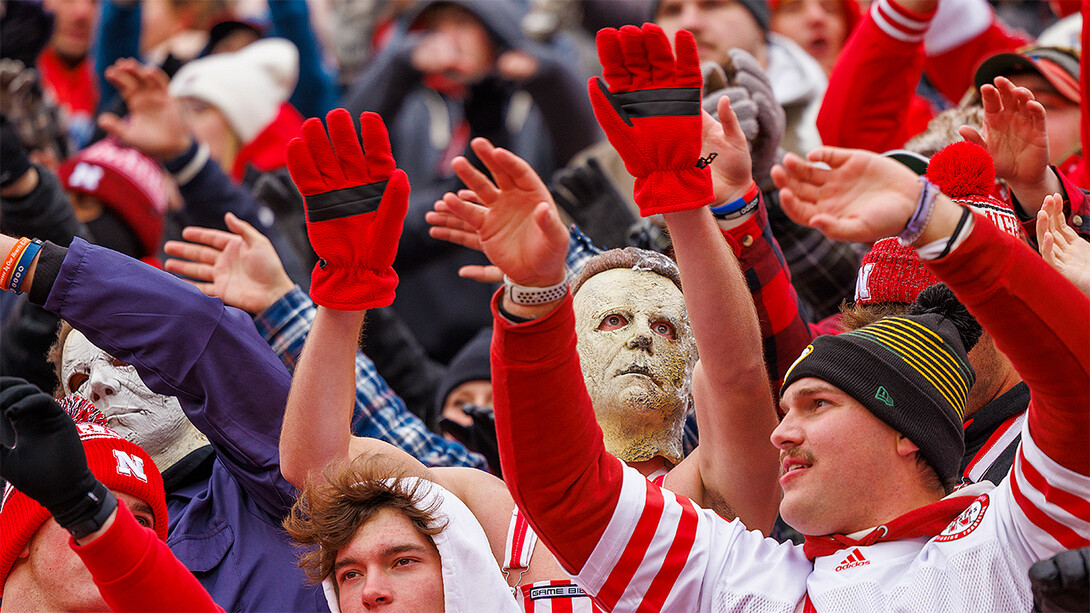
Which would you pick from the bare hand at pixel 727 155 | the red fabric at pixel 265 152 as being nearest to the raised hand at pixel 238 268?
the bare hand at pixel 727 155

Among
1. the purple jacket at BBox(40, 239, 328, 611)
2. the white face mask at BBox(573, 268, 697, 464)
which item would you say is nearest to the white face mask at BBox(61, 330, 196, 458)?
the purple jacket at BBox(40, 239, 328, 611)

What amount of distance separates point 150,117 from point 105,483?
2.62 metres

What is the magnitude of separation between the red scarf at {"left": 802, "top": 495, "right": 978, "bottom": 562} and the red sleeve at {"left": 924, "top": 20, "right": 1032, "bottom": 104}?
10.2 feet

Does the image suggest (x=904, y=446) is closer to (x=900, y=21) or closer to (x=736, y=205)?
(x=736, y=205)

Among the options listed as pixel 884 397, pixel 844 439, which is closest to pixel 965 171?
pixel 884 397

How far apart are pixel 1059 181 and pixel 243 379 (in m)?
2.12

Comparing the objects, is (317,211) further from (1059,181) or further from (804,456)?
(1059,181)

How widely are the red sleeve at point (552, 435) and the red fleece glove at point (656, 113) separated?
1.14 feet

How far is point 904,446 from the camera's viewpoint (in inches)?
98.7

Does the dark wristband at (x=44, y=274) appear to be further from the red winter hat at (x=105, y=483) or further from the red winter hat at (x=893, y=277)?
the red winter hat at (x=893, y=277)

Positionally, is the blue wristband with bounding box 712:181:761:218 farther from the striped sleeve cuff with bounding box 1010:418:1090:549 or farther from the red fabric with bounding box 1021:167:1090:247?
the striped sleeve cuff with bounding box 1010:418:1090:549

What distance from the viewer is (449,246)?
5.43 m

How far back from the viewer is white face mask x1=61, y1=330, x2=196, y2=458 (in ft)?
11.2

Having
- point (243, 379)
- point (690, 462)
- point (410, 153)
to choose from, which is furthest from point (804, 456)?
point (410, 153)
